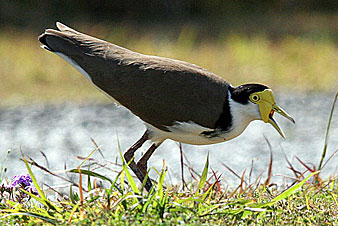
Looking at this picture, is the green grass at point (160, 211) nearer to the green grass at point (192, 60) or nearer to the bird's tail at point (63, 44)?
the bird's tail at point (63, 44)

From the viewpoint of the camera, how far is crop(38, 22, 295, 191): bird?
2834mm

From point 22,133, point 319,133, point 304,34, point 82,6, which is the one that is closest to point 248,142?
point 319,133

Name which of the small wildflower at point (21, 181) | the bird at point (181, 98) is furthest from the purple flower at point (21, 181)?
the bird at point (181, 98)

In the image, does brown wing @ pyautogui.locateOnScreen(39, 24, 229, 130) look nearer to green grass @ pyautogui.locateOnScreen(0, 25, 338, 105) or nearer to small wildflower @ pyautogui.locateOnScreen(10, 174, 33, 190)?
small wildflower @ pyautogui.locateOnScreen(10, 174, 33, 190)

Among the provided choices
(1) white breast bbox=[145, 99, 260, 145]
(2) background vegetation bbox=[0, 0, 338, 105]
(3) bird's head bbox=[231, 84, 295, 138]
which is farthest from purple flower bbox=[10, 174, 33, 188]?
(2) background vegetation bbox=[0, 0, 338, 105]

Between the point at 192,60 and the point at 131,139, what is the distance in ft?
8.83

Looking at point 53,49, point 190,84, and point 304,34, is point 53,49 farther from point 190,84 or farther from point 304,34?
point 304,34

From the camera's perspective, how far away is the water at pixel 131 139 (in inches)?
172

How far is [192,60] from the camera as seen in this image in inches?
301

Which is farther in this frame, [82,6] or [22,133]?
[82,6]

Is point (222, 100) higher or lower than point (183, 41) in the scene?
lower

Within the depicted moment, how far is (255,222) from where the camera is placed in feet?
7.97

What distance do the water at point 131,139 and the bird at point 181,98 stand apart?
3.28 ft

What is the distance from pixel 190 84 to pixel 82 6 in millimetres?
7733
